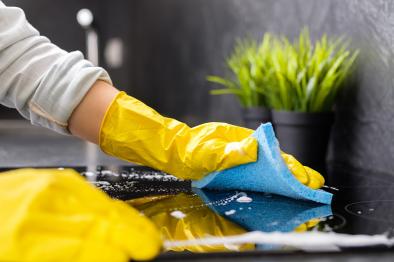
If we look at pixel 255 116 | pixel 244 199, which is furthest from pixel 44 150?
pixel 244 199

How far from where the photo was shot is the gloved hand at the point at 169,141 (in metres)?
0.81

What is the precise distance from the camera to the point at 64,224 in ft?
1.39

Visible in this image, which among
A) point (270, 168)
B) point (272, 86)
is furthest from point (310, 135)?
point (270, 168)

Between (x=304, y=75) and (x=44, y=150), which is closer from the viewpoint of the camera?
(x=304, y=75)

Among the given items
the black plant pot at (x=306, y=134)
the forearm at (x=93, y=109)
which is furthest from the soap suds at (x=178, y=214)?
the black plant pot at (x=306, y=134)

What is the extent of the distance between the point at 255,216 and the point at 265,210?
4 centimetres

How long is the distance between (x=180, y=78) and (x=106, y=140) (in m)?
1.62

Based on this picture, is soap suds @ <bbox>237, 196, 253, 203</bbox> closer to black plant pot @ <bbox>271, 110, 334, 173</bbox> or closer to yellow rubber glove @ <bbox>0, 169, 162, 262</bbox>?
yellow rubber glove @ <bbox>0, 169, 162, 262</bbox>

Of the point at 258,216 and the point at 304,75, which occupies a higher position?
the point at 304,75

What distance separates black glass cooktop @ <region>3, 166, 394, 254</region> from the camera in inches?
19.9

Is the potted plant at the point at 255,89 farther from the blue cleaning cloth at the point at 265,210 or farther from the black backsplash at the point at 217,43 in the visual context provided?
the blue cleaning cloth at the point at 265,210

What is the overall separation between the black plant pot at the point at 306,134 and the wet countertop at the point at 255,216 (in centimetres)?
6

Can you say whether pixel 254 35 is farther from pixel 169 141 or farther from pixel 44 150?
pixel 169 141

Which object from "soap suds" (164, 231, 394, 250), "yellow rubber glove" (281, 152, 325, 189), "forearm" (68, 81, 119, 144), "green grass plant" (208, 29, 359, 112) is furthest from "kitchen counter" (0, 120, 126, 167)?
"soap suds" (164, 231, 394, 250)
